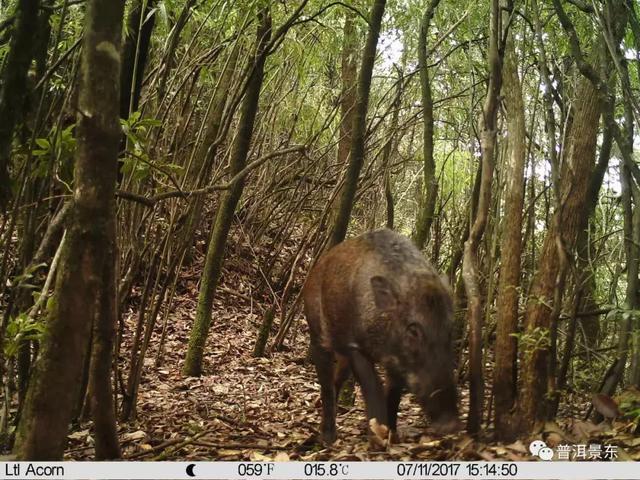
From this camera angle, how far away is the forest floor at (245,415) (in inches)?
144

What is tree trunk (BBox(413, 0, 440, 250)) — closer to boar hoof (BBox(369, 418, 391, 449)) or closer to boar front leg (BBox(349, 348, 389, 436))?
boar front leg (BBox(349, 348, 389, 436))

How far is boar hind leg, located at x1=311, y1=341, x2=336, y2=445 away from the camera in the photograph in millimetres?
4613

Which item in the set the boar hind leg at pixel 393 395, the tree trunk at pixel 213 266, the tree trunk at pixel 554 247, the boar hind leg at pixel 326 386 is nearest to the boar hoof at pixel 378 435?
the boar hind leg at pixel 393 395

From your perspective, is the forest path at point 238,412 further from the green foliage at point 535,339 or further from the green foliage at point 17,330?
the green foliage at point 17,330

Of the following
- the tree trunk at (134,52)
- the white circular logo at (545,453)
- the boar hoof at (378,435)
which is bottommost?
the boar hoof at (378,435)

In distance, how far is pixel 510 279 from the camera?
422cm

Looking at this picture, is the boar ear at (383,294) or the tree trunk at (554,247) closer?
the tree trunk at (554,247)

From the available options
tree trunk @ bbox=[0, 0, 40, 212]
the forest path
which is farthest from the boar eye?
tree trunk @ bbox=[0, 0, 40, 212]

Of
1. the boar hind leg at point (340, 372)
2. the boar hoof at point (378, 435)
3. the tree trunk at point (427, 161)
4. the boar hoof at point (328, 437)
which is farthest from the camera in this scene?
the tree trunk at point (427, 161)

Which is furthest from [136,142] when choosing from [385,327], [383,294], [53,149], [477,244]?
[477,244]

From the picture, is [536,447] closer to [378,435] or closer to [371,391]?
[378,435]

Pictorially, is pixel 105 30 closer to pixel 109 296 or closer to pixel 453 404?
pixel 109 296

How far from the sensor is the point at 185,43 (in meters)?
8.28

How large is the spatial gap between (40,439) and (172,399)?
328 centimetres
